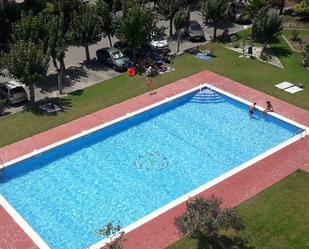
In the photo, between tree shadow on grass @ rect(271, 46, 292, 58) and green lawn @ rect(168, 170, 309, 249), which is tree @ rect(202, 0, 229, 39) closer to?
tree shadow on grass @ rect(271, 46, 292, 58)

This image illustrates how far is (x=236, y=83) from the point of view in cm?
3994

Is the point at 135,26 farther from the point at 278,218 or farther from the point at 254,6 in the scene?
the point at 278,218

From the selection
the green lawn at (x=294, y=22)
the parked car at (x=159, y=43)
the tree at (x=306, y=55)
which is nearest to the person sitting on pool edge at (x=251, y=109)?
the tree at (x=306, y=55)

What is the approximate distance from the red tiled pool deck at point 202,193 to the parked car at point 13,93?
4648 millimetres

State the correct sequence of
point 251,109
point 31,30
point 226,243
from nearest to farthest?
point 226,243, point 251,109, point 31,30

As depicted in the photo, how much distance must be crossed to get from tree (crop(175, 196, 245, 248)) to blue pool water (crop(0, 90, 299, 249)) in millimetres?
6038

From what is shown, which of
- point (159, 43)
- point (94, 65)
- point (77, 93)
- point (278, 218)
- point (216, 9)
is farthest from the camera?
point (159, 43)

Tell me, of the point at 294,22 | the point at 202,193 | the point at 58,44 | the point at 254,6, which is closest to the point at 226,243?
the point at 202,193

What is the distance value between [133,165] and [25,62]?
10.2 m

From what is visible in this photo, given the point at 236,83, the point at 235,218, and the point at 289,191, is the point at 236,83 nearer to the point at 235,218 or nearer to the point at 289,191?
the point at 289,191

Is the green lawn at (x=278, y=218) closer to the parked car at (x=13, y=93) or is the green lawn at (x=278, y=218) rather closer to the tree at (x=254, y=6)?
the parked car at (x=13, y=93)

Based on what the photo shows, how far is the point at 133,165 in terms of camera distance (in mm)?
31062

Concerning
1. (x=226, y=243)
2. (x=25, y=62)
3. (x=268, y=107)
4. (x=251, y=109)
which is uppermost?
(x=25, y=62)

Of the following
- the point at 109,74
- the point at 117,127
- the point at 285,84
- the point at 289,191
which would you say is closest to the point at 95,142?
the point at 117,127
